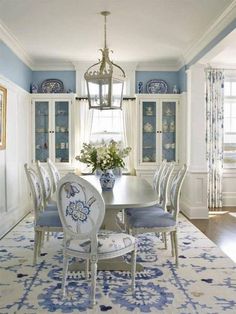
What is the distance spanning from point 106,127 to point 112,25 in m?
2.64

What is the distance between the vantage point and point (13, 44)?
5484 millimetres

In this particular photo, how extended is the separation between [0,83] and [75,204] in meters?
2.67

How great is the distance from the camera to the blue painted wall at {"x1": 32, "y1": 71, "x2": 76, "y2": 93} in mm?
7020

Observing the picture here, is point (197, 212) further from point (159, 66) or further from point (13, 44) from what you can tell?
point (13, 44)

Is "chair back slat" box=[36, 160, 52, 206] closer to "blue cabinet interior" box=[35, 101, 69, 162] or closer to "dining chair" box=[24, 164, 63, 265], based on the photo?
"dining chair" box=[24, 164, 63, 265]

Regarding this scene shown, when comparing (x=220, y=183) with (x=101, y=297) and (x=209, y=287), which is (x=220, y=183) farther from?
(x=101, y=297)

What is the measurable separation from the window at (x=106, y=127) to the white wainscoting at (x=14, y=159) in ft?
4.00

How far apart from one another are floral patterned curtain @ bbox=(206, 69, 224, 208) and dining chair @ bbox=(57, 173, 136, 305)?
4502 mm

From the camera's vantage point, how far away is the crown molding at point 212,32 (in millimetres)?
4131

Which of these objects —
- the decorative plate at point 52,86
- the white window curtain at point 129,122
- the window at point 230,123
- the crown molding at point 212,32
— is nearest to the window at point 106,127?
the white window curtain at point 129,122

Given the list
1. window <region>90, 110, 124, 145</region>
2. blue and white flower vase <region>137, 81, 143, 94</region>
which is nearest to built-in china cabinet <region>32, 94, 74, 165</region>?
window <region>90, 110, 124, 145</region>

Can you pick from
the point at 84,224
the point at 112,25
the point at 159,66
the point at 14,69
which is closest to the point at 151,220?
the point at 84,224

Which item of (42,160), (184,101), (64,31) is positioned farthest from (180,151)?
(64,31)

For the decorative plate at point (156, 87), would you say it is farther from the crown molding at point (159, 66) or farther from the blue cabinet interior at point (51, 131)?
the blue cabinet interior at point (51, 131)
